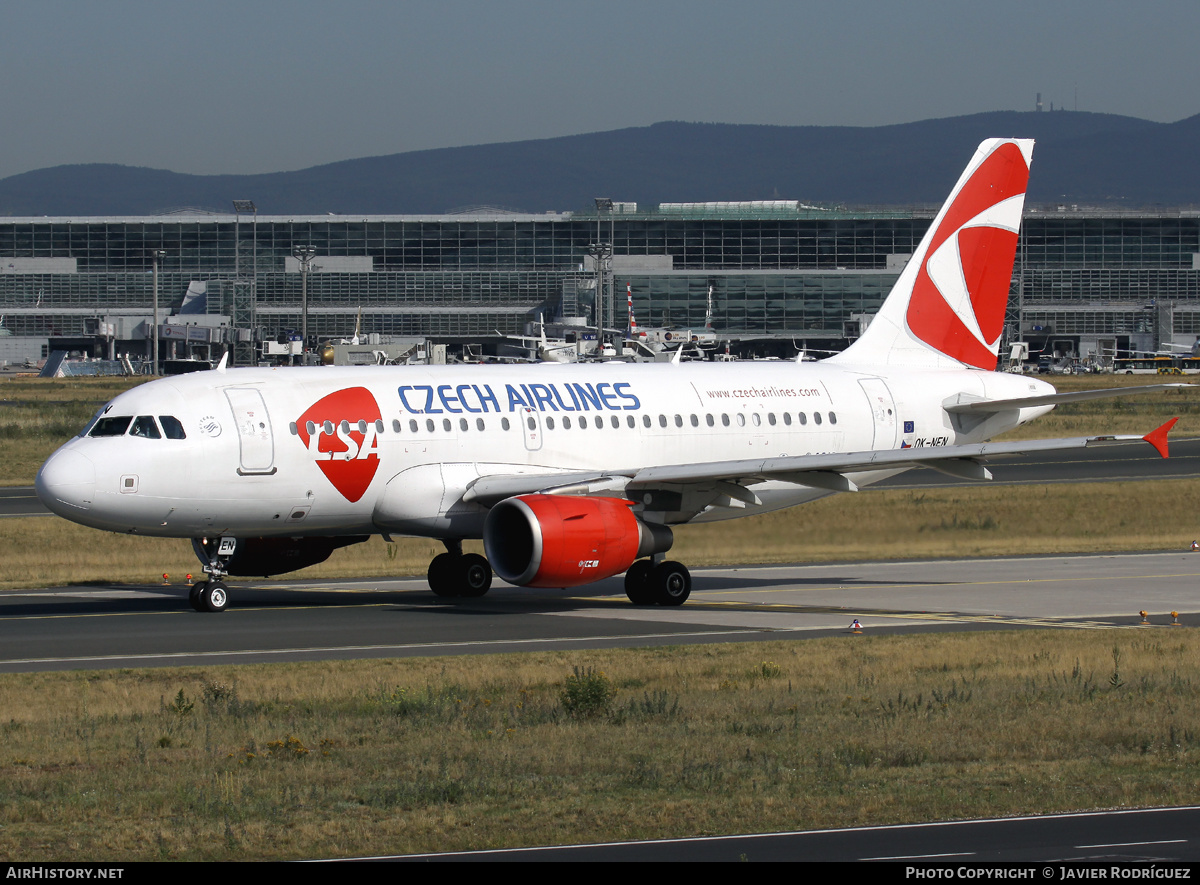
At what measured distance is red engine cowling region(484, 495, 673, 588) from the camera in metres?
28.1

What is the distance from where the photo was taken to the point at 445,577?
32.7 metres

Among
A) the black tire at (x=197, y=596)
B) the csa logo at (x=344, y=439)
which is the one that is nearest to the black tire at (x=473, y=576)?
the csa logo at (x=344, y=439)

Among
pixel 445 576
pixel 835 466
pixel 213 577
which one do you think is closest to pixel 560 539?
pixel 445 576

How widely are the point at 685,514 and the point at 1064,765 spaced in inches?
656

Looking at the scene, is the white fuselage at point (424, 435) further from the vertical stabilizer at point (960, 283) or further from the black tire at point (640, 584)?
the vertical stabilizer at point (960, 283)

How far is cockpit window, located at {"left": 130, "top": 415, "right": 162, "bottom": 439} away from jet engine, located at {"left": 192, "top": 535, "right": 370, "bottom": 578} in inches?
147

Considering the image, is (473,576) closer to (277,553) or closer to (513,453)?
(513,453)

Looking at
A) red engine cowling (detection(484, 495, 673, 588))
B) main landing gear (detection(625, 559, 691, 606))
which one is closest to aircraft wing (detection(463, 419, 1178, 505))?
red engine cowling (detection(484, 495, 673, 588))

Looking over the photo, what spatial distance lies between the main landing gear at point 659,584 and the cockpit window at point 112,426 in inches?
399

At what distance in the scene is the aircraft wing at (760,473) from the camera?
29766mm

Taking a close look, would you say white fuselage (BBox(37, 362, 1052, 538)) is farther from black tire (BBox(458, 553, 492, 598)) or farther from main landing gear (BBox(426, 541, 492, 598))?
black tire (BBox(458, 553, 492, 598))

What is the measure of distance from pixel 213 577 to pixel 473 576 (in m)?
5.57

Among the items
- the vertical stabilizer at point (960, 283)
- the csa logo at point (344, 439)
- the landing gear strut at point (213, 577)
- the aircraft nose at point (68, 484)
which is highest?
the vertical stabilizer at point (960, 283)

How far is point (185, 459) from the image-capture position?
2825cm
